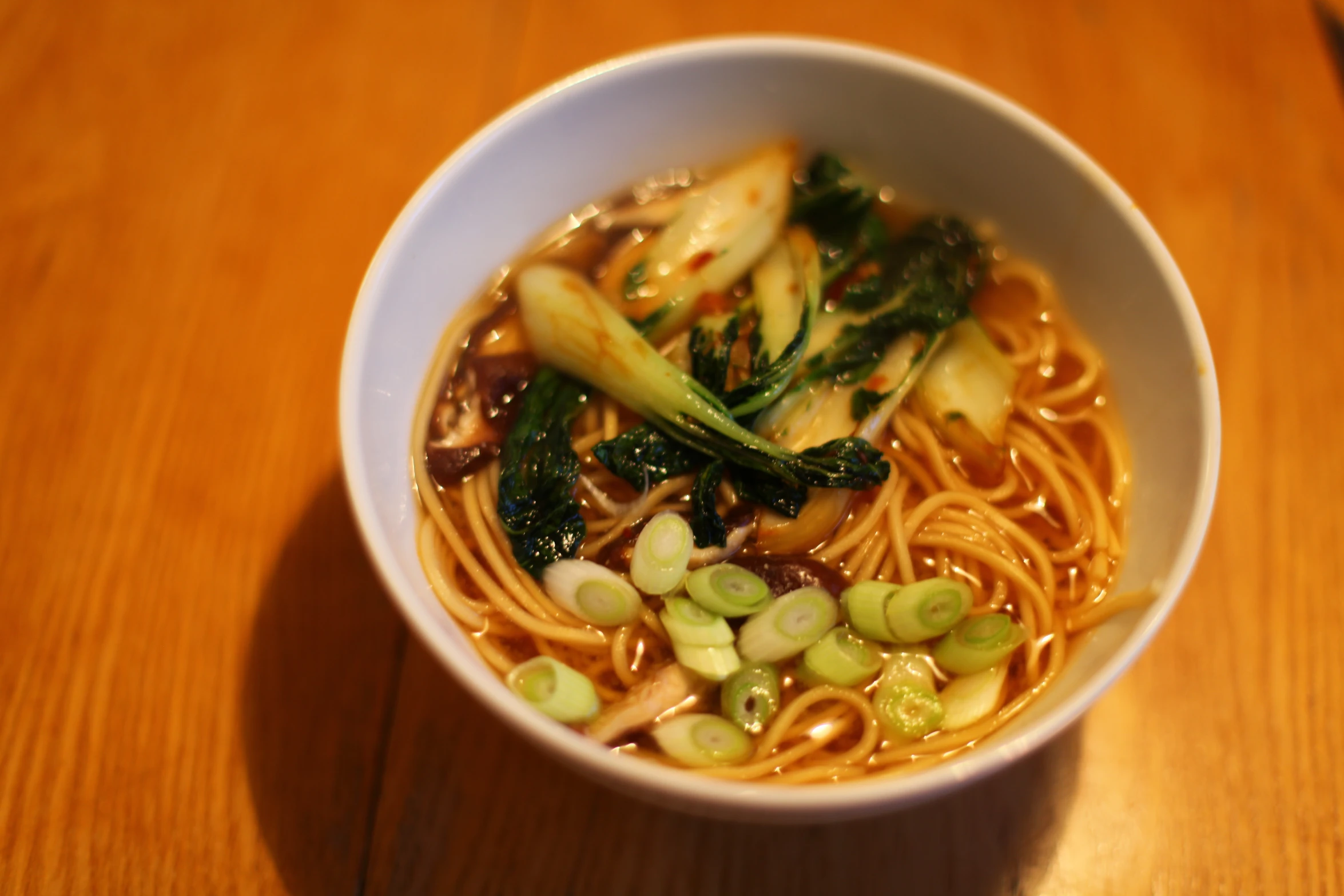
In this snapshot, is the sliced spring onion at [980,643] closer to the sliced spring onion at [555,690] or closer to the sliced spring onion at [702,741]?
the sliced spring onion at [702,741]

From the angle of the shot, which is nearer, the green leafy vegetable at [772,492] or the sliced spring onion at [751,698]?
the sliced spring onion at [751,698]

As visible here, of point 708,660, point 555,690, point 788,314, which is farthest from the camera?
point 788,314

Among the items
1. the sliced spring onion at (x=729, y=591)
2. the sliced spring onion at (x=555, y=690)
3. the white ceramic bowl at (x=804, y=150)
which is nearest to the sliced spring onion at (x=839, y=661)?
the sliced spring onion at (x=729, y=591)

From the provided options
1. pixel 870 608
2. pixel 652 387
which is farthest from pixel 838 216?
pixel 870 608

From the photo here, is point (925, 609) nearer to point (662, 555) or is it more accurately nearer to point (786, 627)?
point (786, 627)

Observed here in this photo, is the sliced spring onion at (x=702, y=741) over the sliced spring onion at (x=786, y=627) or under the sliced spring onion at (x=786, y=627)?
under

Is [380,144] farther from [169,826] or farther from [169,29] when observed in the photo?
[169,826]
